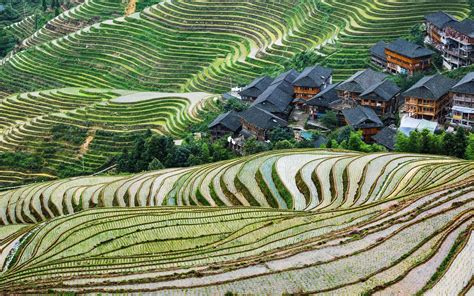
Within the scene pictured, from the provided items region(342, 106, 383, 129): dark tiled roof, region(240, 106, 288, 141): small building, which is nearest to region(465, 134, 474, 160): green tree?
region(342, 106, 383, 129): dark tiled roof

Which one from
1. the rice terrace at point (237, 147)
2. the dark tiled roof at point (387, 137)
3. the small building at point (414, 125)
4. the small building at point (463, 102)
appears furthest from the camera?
the small building at point (414, 125)

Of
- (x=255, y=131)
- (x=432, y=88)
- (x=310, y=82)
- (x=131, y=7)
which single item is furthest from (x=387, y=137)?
(x=131, y=7)

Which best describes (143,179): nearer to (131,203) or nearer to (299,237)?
(131,203)

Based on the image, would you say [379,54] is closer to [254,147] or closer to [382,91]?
[382,91]

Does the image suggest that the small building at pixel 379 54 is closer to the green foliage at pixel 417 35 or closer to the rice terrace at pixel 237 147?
the rice terrace at pixel 237 147

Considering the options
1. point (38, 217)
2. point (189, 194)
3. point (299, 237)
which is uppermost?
point (299, 237)

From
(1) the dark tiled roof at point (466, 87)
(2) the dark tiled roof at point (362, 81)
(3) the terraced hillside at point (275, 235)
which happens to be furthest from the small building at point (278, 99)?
(3) the terraced hillside at point (275, 235)

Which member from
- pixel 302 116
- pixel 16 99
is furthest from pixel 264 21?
pixel 16 99
